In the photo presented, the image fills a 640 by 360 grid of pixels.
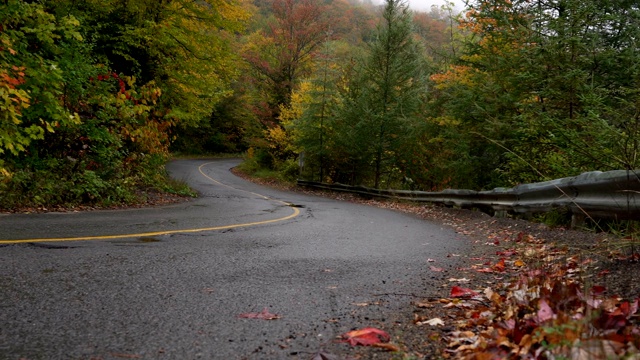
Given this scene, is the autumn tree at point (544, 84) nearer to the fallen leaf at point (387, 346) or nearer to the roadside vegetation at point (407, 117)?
the roadside vegetation at point (407, 117)

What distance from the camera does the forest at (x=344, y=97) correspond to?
8.87 m

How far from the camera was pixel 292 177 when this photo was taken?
3167 cm

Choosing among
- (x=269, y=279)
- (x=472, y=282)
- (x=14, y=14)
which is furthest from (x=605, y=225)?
(x=14, y=14)

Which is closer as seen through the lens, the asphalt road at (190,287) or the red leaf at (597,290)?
the asphalt road at (190,287)

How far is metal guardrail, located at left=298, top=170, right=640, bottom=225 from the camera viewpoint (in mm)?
5234

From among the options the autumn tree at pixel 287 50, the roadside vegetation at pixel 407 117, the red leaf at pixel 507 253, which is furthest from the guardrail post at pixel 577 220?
the autumn tree at pixel 287 50

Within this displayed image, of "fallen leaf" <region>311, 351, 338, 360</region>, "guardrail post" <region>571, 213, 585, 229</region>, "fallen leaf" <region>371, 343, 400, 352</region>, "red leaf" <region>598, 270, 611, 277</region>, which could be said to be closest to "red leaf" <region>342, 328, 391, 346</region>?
"fallen leaf" <region>371, 343, 400, 352</region>

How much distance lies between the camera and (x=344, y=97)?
24.1 metres

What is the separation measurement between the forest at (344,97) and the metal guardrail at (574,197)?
41cm

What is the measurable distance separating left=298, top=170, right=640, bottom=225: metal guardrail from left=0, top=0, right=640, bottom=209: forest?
1.35 feet

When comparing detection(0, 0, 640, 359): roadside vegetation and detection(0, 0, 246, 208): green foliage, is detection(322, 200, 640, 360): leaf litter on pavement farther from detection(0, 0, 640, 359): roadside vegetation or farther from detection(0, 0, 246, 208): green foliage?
detection(0, 0, 246, 208): green foliage

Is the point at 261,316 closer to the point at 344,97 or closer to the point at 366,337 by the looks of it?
the point at 366,337

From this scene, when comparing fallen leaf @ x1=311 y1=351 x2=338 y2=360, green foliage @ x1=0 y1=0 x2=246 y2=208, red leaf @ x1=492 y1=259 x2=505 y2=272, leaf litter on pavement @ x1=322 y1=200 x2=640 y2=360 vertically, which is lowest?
red leaf @ x1=492 y1=259 x2=505 y2=272

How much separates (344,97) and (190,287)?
68.7 feet
